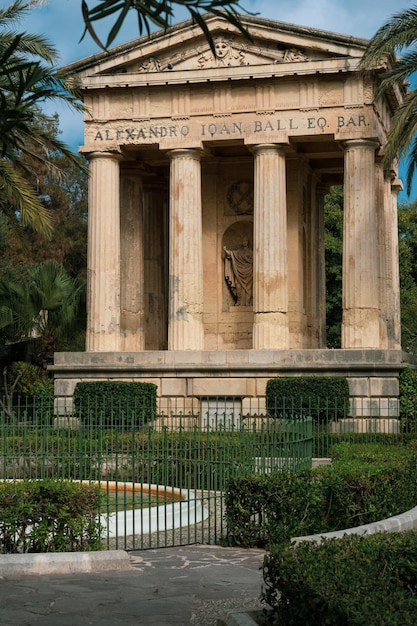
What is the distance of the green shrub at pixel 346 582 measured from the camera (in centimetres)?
653

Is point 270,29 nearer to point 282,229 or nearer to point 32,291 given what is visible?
point 282,229

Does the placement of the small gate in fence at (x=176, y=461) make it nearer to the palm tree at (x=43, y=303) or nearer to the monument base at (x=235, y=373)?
the monument base at (x=235, y=373)

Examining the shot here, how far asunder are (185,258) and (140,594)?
21.4m

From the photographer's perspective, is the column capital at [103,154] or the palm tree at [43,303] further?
the column capital at [103,154]

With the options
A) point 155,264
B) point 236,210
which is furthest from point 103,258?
point 236,210

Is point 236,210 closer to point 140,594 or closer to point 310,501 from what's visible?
point 310,501

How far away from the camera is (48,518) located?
36.8 ft

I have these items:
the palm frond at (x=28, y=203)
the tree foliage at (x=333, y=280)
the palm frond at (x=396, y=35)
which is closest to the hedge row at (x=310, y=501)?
the palm frond at (x=28, y=203)

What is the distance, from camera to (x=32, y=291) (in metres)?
31.0

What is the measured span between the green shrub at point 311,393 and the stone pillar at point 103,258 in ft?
17.7

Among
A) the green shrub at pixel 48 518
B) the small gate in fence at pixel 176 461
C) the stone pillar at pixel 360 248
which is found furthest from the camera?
the stone pillar at pixel 360 248

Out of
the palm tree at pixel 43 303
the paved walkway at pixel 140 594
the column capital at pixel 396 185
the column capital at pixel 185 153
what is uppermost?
the column capital at pixel 185 153

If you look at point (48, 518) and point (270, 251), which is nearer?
point (48, 518)

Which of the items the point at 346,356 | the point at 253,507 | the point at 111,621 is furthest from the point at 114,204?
the point at 111,621
